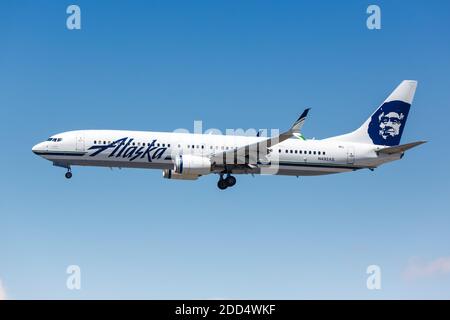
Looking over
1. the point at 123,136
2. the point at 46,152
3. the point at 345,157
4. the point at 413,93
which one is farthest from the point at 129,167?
the point at 413,93

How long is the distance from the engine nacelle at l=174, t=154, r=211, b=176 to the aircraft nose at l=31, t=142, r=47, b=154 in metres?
10.5

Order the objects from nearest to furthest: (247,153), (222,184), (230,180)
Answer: (247,153) → (230,180) → (222,184)

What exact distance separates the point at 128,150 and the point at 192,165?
5079 mm

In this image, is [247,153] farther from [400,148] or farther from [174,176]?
[400,148]

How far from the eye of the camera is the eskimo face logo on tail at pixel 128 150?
6512cm

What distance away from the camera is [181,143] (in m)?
66.3

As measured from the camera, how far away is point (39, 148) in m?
66.4

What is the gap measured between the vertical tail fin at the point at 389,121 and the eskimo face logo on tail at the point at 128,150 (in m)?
16.8

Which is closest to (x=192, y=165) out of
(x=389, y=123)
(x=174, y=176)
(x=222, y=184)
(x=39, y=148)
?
(x=174, y=176)

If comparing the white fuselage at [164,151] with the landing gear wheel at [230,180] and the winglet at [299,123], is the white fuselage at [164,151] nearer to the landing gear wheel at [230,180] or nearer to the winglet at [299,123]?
the landing gear wheel at [230,180]

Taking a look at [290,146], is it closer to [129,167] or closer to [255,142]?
[255,142]

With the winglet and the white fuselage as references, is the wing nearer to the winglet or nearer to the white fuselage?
the white fuselage

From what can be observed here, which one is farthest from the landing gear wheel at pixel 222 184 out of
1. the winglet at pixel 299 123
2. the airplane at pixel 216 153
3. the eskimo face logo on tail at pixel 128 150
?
the winglet at pixel 299 123
